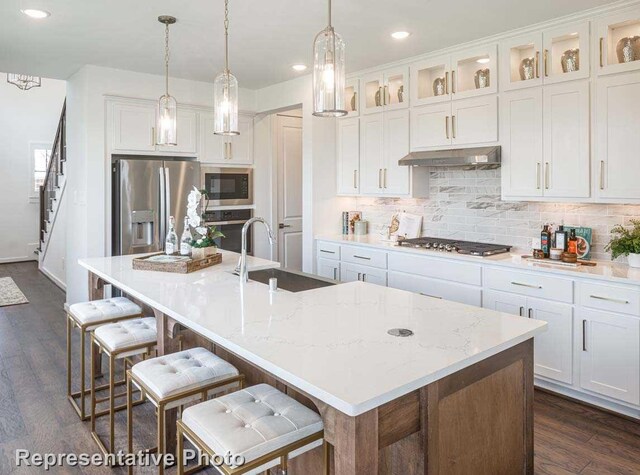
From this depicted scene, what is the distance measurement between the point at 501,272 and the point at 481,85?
1.53 meters

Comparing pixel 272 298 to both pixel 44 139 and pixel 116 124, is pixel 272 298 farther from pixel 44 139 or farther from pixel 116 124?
pixel 44 139

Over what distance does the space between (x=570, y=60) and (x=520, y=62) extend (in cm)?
42

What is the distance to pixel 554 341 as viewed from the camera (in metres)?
3.28

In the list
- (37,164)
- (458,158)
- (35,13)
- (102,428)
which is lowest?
(102,428)

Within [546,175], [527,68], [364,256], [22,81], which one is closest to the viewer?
[546,175]

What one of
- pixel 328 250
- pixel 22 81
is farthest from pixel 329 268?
pixel 22 81

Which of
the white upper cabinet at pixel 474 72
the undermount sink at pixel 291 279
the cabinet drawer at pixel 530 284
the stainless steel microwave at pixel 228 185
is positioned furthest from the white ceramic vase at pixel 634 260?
the stainless steel microwave at pixel 228 185

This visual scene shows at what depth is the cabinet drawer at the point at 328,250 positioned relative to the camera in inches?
192

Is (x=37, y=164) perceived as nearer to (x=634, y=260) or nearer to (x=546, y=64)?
(x=546, y=64)

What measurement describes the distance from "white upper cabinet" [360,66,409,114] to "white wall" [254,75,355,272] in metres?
0.52

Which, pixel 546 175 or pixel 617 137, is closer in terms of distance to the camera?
pixel 617 137

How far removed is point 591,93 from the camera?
328 cm

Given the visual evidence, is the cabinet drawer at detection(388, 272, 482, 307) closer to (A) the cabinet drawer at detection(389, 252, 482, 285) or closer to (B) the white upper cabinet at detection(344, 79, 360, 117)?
(A) the cabinet drawer at detection(389, 252, 482, 285)

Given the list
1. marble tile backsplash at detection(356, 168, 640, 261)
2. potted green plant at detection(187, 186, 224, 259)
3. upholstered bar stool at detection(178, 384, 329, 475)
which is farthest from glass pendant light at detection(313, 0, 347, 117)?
marble tile backsplash at detection(356, 168, 640, 261)
